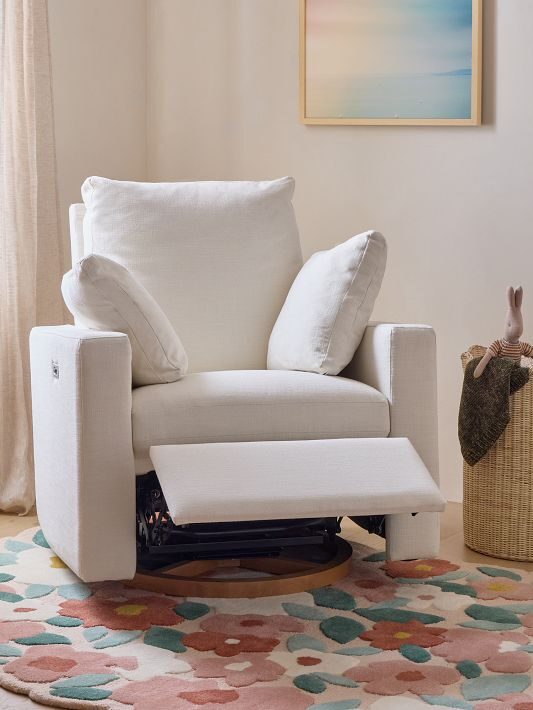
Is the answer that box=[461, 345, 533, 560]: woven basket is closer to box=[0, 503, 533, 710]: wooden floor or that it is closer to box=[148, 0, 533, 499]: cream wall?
box=[0, 503, 533, 710]: wooden floor

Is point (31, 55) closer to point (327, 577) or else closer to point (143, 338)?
point (143, 338)

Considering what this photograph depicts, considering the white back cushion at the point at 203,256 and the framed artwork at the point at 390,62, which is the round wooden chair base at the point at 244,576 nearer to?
the white back cushion at the point at 203,256

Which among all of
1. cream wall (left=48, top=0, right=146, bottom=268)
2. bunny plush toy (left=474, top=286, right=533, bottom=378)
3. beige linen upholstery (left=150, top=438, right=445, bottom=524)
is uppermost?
cream wall (left=48, top=0, right=146, bottom=268)

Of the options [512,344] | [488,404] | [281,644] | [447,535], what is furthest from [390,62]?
[281,644]

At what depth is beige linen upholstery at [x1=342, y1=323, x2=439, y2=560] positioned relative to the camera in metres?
2.44

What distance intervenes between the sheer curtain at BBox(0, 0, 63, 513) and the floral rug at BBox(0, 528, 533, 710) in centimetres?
77

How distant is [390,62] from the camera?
11.0 ft

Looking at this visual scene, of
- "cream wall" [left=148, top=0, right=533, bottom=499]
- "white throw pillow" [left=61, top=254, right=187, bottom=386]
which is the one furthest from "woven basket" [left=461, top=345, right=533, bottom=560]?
"white throw pillow" [left=61, top=254, right=187, bottom=386]

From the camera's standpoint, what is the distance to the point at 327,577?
94.5 inches

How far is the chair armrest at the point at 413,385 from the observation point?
245 cm

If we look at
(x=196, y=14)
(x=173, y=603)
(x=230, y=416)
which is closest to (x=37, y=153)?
(x=196, y=14)

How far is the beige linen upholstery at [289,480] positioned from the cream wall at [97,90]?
1.69m

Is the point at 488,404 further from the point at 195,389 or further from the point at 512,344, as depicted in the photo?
the point at 195,389

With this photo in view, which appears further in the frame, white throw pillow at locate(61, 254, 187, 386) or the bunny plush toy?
the bunny plush toy
